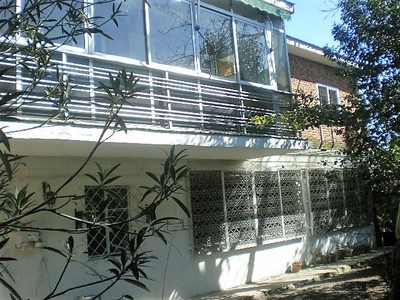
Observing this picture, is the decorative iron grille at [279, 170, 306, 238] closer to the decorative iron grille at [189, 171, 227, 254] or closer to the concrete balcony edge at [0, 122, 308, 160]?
the concrete balcony edge at [0, 122, 308, 160]

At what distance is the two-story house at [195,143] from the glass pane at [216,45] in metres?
0.02

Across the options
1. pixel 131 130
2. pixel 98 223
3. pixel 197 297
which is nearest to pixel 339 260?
pixel 197 297

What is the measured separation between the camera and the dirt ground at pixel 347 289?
9.09 metres

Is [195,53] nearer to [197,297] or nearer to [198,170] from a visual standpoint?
[198,170]

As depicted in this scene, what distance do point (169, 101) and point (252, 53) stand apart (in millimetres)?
3329

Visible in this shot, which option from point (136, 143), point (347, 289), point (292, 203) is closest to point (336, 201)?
point (292, 203)

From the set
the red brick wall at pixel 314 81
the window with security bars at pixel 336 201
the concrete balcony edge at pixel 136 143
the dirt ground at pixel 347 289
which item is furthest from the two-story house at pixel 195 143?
the red brick wall at pixel 314 81

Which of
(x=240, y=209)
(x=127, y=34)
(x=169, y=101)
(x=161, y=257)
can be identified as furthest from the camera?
(x=240, y=209)

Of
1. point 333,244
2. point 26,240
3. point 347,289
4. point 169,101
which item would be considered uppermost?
point 169,101

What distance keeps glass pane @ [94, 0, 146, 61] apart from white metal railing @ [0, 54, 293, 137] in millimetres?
291

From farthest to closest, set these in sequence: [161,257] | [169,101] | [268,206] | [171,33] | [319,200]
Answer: [319,200], [268,206], [161,257], [171,33], [169,101]

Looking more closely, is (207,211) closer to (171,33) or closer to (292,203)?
(292,203)

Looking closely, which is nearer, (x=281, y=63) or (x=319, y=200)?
(x=281, y=63)

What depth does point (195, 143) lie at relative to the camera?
27.8ft
